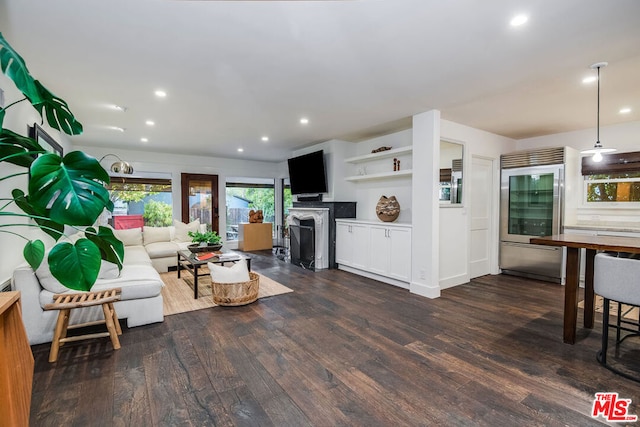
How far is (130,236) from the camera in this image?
5.41m

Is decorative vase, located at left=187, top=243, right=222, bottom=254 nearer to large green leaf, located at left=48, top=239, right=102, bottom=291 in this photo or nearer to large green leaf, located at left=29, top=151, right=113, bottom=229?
large green leaf, located at left=48, top=239, right=102, bottom=291

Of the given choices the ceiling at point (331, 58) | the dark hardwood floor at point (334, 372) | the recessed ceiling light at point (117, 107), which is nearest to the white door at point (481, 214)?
the ceiling at point (331, 58)

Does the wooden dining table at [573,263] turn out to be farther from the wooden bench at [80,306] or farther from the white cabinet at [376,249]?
the wooden bench at [80,306]

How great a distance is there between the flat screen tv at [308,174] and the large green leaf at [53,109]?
166 inches

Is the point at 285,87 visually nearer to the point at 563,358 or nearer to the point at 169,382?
the point at 169,382

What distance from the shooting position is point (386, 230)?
4.54 m

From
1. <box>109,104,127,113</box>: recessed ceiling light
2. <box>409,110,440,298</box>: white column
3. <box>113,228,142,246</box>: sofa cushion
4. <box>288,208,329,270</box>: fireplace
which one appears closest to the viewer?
<box>109,104,127,113</box>: recessed ceiling light

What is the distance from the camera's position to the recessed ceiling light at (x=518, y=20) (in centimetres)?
192

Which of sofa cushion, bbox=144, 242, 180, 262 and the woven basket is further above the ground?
sofa cushion, bbox=144, 242, 180, 262

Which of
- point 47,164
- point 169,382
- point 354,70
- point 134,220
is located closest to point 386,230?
point 354,70

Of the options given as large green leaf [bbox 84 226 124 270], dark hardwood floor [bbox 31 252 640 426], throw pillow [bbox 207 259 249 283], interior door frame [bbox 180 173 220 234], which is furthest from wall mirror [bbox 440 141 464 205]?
interior door frame [bbox 180 173 220 234]

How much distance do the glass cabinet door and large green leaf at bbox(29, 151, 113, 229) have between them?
5.64m

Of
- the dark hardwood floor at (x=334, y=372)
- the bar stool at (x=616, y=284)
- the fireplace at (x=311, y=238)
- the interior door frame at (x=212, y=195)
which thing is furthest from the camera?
the interior door frame at (x=212, y=195)

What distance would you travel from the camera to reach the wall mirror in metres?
4.49
